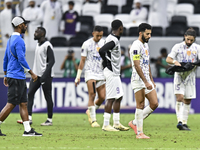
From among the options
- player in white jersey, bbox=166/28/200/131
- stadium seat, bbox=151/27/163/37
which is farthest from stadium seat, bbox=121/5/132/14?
player in white jersey, bbox=166/28/200/131

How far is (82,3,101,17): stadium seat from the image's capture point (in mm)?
21141

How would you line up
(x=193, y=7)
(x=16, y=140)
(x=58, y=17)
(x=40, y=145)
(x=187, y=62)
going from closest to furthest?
(x=40, y=145), (x=16, y=140), (x=187, y=62), (x=58, y=17), (x=193, y=7)

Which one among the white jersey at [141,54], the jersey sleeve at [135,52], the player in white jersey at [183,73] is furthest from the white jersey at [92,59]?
the jersey sleeve at [135,52]

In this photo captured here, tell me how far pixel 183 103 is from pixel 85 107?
514 cm

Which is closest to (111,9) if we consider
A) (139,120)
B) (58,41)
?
(58,41)

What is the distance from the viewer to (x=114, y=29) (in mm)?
8930

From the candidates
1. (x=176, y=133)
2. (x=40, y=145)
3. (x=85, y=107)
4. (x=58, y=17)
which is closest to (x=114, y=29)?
(x=176, y=133)

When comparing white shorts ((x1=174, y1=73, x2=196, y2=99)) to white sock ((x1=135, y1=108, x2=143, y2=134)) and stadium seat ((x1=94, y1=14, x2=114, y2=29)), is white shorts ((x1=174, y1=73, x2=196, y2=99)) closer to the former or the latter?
white sock ((x1=135, y1=108, x2=143, y2=134))

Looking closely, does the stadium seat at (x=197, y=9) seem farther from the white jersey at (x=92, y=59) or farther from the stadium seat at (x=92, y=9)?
Result: the white jersey at (x=92, y=59)

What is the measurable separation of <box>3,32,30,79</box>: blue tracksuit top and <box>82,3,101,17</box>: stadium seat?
1341 cm

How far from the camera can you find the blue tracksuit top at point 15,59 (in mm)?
7840

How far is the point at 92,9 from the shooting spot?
21203 millimetres

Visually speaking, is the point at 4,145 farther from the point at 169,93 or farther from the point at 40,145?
the point at 169,93

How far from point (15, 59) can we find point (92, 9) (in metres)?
13.6
